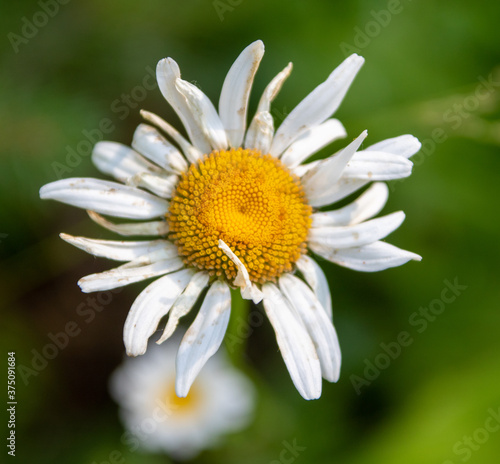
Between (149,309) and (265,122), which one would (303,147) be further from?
(149,309)

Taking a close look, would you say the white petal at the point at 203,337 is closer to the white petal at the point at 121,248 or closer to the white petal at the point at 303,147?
the white petal at the point at 121,248

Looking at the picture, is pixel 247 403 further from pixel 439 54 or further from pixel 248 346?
pixel 439 54

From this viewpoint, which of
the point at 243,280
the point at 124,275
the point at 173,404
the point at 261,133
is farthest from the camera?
the point at 173,404

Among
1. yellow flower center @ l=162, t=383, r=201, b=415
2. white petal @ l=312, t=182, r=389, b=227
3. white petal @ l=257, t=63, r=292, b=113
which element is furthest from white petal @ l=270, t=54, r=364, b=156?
yellow flower center @ l=162, t=383, r=201, b=415

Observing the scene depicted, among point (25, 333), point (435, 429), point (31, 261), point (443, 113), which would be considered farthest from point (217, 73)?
point (435, 429)

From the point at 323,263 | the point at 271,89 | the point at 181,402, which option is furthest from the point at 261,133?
the point at 181,402

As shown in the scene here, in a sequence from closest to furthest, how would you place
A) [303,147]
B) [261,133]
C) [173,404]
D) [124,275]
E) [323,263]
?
[124,275] < [261,133] < [303,147] < [323,263] < [173,404]

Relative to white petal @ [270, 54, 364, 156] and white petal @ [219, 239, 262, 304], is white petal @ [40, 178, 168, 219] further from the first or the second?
white petal @ [270, 54, 364, 156]
